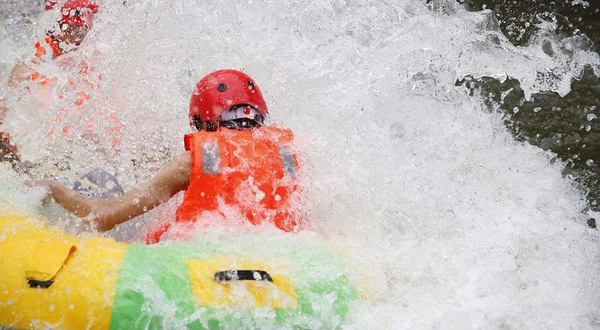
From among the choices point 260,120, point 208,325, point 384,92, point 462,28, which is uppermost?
point 462,28

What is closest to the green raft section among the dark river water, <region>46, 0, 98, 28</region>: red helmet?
the dark river water

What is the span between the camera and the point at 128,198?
3.25 meters

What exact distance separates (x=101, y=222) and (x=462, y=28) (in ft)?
11.1

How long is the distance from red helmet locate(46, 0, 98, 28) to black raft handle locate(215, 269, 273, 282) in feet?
9.49

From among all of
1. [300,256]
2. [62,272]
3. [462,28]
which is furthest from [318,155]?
[462,28]

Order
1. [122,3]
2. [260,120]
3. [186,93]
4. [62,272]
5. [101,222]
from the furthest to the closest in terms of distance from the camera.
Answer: [122,3] → [186,93] → [260,120] → [101,222] → [62,272]

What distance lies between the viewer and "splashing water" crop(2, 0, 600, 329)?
3.24 metres

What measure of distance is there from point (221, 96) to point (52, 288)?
5.15 ft

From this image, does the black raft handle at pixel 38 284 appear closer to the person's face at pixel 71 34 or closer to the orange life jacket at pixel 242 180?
the orange life jacket at pixel 242 180

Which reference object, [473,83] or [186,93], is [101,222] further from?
[473,83]

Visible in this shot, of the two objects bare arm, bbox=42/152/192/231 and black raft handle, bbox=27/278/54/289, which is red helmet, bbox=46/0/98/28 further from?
black raft handle, bbox=27/278/54/289

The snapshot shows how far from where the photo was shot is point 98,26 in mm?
4934

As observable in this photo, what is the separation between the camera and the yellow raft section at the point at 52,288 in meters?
2.55

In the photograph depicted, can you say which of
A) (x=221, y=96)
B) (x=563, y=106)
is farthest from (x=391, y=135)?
(x=563, y=106)
